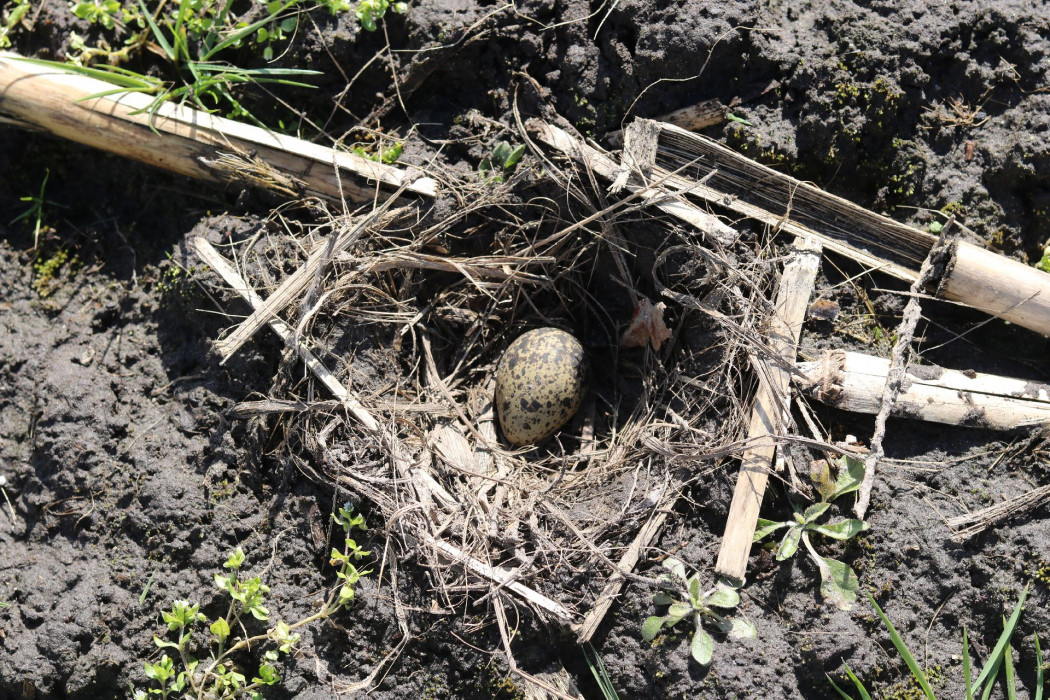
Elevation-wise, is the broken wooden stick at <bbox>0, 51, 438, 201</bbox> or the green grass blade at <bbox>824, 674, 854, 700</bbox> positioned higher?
the broken wooden stick at <bbox>0, 51, 438, 201</bbox>

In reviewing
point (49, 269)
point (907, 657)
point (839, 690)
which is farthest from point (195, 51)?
point (907, 657)

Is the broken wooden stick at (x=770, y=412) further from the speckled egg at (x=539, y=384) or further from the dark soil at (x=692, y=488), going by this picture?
the speckled egg at (x=539, y=384)

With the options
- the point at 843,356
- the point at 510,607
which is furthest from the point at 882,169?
the point at 510,607

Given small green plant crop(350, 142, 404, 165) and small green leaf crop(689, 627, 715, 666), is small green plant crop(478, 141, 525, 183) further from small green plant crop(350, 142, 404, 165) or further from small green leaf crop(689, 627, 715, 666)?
small green leaf crop(689, 627, 715, 666)

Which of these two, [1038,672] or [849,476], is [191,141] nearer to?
[849,476]

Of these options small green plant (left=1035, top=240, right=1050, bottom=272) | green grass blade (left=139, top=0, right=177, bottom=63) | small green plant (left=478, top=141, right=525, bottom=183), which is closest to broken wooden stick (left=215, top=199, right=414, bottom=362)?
small green plant (left=478, top=141, right=525, bottom=183)

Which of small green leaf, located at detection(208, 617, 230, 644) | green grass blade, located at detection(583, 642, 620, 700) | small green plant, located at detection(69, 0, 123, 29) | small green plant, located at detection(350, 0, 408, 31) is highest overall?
small green plant, located at detection(350, 0, 408, 31)

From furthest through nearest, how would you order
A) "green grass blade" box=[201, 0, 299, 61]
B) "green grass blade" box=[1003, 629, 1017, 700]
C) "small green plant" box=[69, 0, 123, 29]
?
"small green plant" box=[69, 0, 123, 29]
"green grass blade" box=[201, 0, 299, 61]
"green grass blade" box=[1003, 629, 1017, 700]
